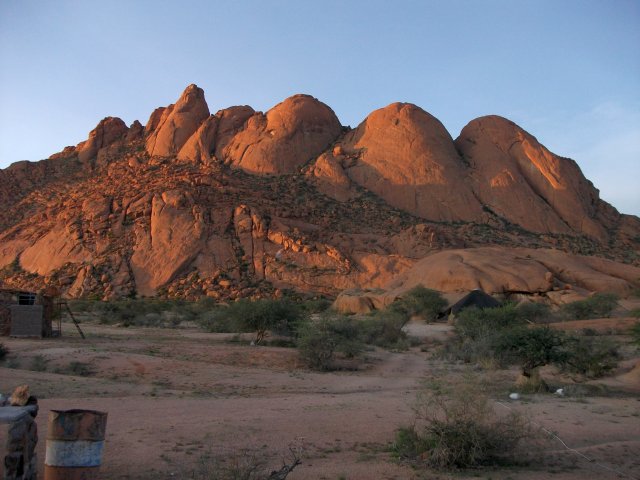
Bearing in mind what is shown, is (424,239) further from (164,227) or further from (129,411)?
(129,411)

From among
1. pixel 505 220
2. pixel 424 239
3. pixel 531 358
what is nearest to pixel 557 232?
pixel 505 220

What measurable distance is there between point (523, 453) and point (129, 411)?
6.37 metres

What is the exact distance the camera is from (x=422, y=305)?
3825cm

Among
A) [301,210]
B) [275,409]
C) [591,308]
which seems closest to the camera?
[275,409]

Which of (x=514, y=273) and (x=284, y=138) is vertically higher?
(x=284, y=138)

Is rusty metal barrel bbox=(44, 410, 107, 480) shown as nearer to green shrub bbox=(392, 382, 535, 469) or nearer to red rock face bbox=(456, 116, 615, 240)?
green shrub bbox=(392, 382, 535, 469)

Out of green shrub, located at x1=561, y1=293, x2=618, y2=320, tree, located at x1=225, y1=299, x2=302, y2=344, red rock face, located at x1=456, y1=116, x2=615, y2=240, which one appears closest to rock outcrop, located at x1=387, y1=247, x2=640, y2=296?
green shrub, located at x1=561, y1=293, x2=618, y2=320

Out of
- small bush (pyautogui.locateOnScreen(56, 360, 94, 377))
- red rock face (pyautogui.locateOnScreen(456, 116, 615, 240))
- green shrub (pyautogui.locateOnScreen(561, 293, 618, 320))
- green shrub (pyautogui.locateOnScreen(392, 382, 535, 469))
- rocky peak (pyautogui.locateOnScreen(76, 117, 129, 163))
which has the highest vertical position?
rocky peak (pyautogui.locateOnScreen(76, 117, 129, 163))

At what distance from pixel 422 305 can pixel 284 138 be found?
114 feet

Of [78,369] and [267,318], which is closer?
[78,369]

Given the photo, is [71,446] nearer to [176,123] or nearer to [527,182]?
[176,123]

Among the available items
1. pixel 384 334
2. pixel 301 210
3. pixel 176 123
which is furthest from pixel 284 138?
pixel 384 334

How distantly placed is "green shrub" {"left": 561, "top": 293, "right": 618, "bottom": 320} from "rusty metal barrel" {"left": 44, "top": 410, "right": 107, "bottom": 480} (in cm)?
3415

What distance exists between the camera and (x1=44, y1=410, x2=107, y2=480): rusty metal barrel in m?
5.86
